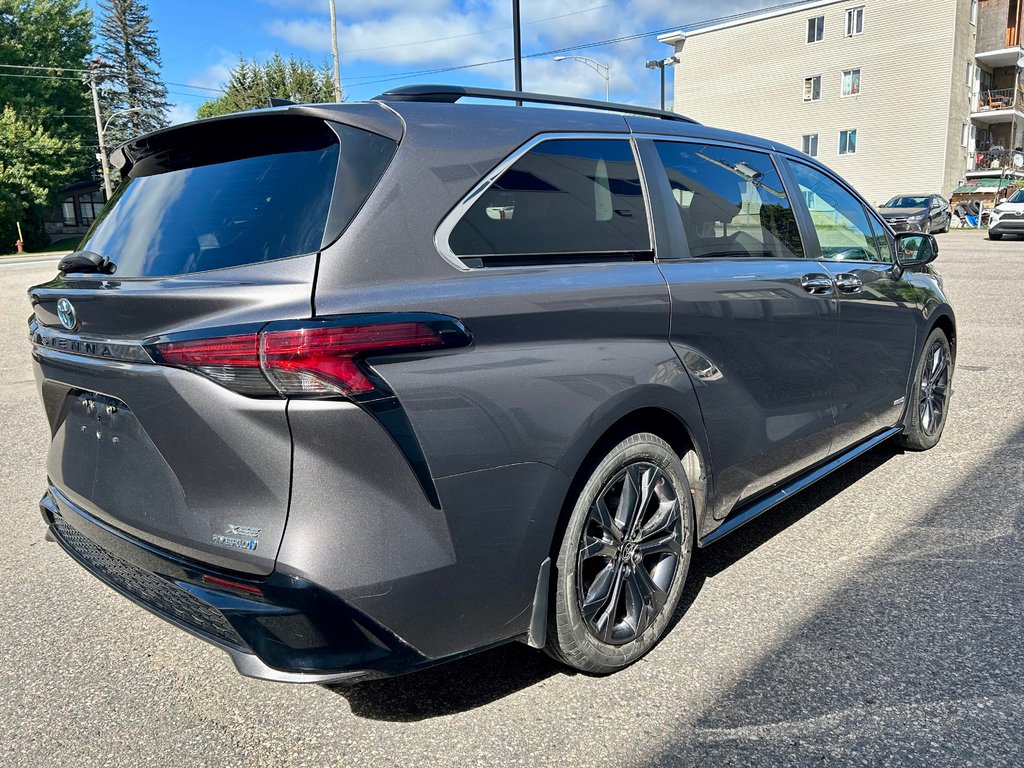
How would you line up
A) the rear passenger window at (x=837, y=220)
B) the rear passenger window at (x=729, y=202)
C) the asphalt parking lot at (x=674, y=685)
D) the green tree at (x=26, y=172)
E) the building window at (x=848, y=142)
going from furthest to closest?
the building window at (x=848, y=142)
the green tree at (x=26, y=172)
the rear passenger window at (x=837, y=220)
the rear passenger window at (x=729, y=202)
the asphalt parking lot at (x=674, y=685)

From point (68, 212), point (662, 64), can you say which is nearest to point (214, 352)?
point (662, 64)

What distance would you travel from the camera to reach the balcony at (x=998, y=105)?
4166cm

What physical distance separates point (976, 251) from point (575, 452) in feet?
74.1

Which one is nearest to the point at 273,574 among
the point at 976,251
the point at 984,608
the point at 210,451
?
the point at 210,451

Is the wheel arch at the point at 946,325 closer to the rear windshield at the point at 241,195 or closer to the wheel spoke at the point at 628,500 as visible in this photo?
the wheel spoke at the point at 628,500

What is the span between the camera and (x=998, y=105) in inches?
1683

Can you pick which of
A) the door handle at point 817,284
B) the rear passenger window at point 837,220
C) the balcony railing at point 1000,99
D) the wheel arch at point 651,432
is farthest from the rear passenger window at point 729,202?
the balcony railing at point 1000,99

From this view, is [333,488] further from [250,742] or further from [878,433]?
[878,433]

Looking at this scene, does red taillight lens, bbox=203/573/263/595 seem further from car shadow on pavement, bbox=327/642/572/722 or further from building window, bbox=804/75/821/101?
building window, bbox=804/75/821/101

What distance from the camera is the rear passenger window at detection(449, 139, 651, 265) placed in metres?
2.39

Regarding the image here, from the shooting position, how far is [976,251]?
21172 mm

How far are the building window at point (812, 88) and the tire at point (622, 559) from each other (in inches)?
1791

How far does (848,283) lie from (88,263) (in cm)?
329

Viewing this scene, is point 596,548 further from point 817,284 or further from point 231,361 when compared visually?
point 817,284
